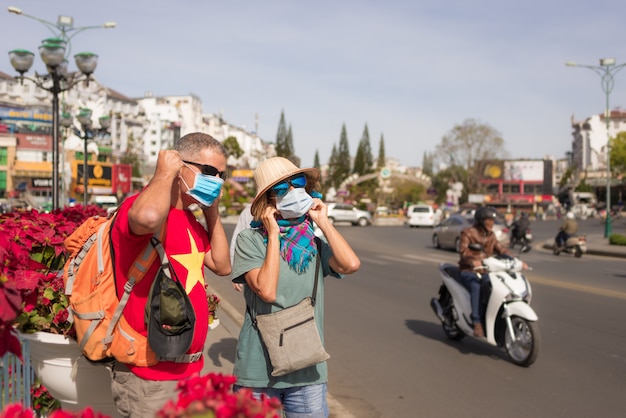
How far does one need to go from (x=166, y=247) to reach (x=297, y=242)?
2.39 feet

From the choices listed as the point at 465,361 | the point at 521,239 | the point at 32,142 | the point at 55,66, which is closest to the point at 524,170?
the point at 32,142

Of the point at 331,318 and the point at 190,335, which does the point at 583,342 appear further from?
the point at 190,335

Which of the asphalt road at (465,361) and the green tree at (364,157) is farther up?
the green tree at (364,157)

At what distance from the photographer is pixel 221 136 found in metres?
166

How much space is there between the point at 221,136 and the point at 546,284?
157 m

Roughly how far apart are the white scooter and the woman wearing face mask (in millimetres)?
3923

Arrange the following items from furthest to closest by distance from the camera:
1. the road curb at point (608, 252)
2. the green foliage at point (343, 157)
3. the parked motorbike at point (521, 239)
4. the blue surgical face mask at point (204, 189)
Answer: the green foliage at point (343, 157), the parked motorbike at point (521, 239), the road curb at point (608, 252), the blue surgical face mask at point (204, 189)

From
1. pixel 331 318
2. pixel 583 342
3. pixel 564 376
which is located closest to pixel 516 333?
pixel 564 376

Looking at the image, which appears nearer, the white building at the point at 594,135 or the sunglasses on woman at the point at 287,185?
the sunglasses on woman at the point at 287,185

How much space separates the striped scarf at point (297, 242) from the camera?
320 cm

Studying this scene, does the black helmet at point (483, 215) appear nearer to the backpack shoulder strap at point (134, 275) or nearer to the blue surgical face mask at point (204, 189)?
the blue surgical face mask at point (204, 189)

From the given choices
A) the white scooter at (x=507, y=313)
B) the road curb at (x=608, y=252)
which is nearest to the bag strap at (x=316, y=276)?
the white scooter at (x=507, y=313)

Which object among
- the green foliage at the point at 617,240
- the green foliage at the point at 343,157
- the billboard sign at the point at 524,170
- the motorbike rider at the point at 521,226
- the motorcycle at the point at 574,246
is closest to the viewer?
the motorcycle at the point at 574,246

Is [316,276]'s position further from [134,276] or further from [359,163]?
[359,163]
